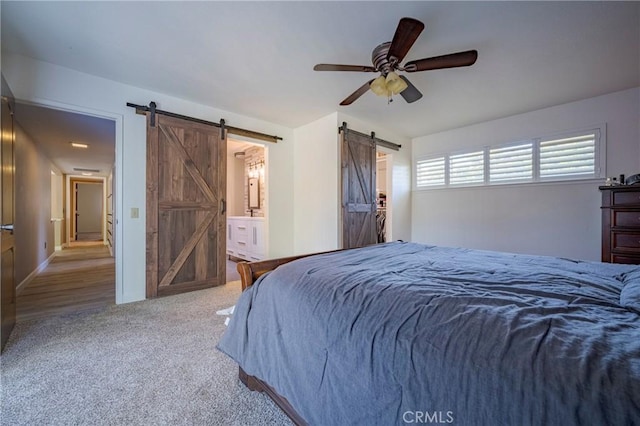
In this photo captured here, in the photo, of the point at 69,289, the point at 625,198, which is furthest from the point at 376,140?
the point at 69,289

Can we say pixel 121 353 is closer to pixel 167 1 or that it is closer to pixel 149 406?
pixel 149 406

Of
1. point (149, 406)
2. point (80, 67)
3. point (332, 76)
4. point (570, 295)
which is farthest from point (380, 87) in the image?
point (80, 67)

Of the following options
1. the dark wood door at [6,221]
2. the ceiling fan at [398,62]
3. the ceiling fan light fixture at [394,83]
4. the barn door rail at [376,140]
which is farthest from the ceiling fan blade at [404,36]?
the dark wood door at [6,221]

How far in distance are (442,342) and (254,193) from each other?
5.67m

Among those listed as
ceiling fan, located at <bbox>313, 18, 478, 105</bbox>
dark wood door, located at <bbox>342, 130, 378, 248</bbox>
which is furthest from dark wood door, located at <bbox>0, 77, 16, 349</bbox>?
dark wood door, located at <bbox>342, 130, 378, 248</bbox>

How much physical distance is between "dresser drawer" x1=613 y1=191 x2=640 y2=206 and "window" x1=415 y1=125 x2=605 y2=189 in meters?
0.96

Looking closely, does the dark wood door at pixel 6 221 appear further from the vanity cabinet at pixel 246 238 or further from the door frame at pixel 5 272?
the vanity cabinet at pixel 246 238

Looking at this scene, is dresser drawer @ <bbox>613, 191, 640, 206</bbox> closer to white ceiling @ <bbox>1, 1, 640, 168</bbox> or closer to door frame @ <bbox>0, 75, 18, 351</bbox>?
white ceiling @ <bbox>1, 1, 640, 168</bbox>

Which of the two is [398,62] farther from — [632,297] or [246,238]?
[246,238]

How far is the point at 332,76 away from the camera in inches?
110

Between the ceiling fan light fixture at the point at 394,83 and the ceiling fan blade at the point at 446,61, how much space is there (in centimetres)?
9

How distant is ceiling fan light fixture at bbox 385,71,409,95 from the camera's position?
2.12 meters

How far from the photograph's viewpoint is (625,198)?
259 cm

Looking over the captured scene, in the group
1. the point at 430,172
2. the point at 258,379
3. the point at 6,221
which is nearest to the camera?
the point at 258,379
